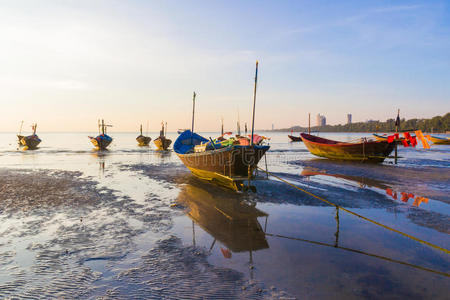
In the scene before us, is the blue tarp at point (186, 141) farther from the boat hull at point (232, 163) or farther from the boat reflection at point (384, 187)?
the boat reflection at point (384, 187)

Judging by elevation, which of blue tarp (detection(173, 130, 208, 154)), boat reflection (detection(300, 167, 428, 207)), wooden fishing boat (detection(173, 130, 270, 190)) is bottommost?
boat reflection (detection(300, 167, 428, 207))

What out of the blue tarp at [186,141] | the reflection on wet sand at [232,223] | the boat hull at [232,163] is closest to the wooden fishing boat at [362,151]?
the blue tarp at [186,141]

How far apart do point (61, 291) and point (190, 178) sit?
13134 mm

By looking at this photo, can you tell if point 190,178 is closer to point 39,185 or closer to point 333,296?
point 39,185

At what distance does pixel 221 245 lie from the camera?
6.59 meters

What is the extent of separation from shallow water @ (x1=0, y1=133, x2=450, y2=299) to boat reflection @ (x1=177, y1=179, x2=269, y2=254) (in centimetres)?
5

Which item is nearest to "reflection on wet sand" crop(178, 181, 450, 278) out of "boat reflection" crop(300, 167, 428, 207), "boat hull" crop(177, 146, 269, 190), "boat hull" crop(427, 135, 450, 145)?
"boat hull" crop(177, 146, 269, 190)

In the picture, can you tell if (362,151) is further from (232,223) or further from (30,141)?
(30,141)

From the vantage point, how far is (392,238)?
697cm

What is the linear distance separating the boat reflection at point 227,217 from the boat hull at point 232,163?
829mm

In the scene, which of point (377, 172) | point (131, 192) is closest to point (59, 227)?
point (131, 192)

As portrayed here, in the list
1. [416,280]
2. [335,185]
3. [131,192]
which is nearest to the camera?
[416,280]

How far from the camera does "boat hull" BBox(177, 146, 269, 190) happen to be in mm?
12211

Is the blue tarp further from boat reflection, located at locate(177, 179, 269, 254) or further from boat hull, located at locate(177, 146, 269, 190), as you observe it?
boat reflection, located at locate(177, 179, 269, 254)
